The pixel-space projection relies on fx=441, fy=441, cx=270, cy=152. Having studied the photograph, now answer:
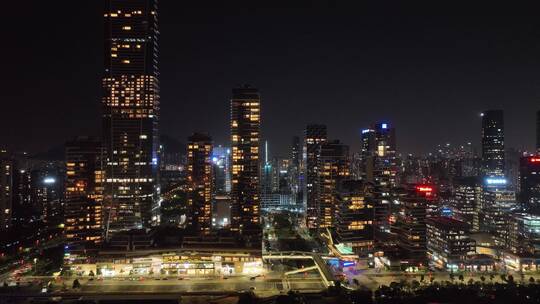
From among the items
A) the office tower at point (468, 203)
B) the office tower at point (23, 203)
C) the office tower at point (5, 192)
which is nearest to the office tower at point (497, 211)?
the office tower at point (468, 203)

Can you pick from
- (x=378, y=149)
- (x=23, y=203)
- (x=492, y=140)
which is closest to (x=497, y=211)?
(x=378, y=149)

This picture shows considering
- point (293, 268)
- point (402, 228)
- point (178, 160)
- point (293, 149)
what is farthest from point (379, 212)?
point (178, 160)

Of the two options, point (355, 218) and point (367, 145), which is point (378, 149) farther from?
point (355, 218)

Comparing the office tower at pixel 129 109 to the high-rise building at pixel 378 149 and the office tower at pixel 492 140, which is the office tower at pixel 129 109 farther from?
the office tower at pixel 492 140

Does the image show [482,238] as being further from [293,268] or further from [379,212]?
[293,268]

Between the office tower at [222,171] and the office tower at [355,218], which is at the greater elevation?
the office tower at [222,171]

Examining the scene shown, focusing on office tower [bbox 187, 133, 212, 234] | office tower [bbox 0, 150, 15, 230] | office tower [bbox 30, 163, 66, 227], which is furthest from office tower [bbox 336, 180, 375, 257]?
office tower [bbox 0, 150, 15, 230]

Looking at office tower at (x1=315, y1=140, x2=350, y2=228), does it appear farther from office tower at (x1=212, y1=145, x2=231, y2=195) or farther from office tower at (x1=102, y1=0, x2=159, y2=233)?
office tower at (x1=212, y1=145, x2=231, y2=195)

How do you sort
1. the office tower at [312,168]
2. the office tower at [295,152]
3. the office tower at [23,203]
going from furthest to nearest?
the office tower at [295,152] < the office tower at [312,168] < the office tower at [23,203]
